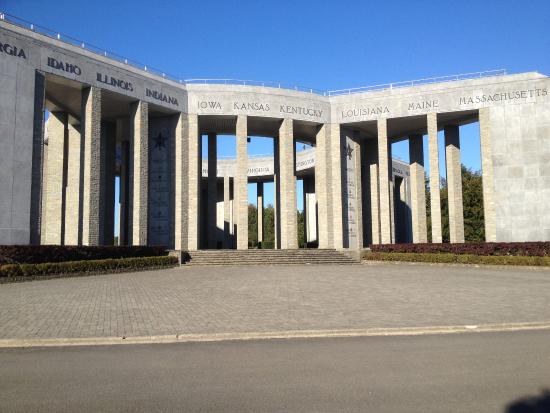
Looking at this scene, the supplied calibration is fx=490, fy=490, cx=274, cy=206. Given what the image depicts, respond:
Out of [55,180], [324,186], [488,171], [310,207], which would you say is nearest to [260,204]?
[310,207]

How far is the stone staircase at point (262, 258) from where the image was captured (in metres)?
34.2

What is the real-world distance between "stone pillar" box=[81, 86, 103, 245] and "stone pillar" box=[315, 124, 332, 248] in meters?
18.7

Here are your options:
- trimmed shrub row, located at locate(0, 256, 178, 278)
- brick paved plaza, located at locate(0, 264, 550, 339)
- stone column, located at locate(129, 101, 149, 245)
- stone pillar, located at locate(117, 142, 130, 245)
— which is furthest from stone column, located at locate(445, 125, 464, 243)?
stone pillar, located at locate(117, 142, 130, 245)

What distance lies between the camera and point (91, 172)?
107ft

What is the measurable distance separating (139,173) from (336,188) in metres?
16.7

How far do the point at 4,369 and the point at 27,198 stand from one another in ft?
78.3

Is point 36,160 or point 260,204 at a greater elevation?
point 36,160

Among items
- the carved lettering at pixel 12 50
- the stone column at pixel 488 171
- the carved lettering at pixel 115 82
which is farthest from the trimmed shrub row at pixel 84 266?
the stone column at pixel 488 171

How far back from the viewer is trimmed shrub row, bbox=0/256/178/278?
72.0 feet

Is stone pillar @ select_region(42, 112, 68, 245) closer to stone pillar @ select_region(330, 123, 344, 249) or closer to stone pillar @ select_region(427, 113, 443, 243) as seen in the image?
stone pillar @ select_region(330, 123, 344, 249)

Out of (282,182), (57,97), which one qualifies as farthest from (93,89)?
(282,182)

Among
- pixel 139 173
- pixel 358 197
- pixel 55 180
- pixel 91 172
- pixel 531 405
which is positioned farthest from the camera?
pixel 358 197

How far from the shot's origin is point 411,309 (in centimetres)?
1331

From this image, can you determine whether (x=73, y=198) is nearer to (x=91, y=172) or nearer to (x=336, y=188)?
(x=91, y=172)
